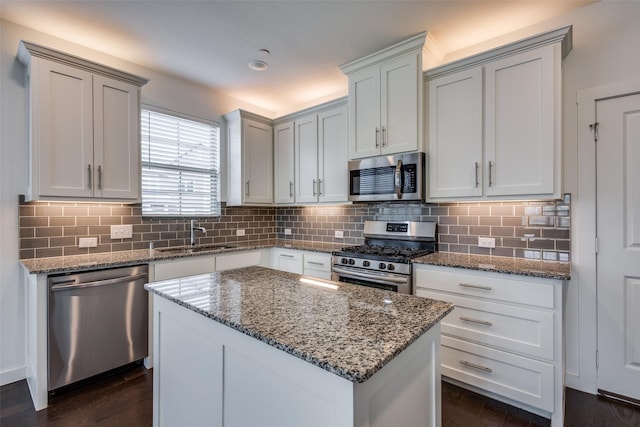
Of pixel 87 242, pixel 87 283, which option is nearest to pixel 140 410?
pixel 87 283

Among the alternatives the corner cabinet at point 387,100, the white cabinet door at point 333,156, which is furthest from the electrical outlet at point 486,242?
the white cabinet door at point 333,156

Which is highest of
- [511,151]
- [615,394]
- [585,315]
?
[511,151]

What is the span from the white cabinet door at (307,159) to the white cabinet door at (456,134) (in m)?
1.35

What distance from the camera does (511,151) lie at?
2215 millimetres

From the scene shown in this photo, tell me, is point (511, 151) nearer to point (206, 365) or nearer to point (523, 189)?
point (523, 189)

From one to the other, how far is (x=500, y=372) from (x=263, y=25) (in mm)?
3055

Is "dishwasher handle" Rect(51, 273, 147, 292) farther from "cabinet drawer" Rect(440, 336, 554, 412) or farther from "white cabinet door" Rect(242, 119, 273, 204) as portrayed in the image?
"cabinet drawer" Rect(440, 336, 554, 412)

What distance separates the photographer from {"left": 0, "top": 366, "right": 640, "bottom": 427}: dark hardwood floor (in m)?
1.90

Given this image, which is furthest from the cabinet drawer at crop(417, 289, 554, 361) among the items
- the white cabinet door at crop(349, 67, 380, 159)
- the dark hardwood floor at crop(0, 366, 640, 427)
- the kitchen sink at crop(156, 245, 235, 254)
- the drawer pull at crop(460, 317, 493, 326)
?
the kitchen sink at crop(156, 245, 235, 254)

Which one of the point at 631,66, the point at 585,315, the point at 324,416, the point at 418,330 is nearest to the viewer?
the point at 324,416

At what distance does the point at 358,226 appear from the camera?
3.47m

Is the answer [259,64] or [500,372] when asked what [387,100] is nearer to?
[259,64]

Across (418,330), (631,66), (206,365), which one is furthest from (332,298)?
(631,66)

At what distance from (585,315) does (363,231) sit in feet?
6.36
